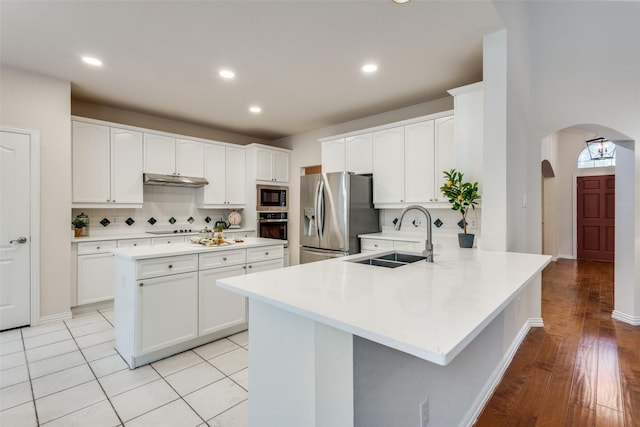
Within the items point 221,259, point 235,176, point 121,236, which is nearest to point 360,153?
point 235,176

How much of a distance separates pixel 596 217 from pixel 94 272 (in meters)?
9.49

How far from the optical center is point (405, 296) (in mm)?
1118

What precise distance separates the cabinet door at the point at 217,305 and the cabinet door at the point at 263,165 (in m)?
2.57

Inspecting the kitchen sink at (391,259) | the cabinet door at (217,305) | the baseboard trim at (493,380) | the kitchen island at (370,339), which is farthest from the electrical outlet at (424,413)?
the cabinet door at (217,305)

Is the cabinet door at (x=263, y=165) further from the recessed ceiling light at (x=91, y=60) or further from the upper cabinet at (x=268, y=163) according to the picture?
the recessed ceiling light at (x=91, y=60)

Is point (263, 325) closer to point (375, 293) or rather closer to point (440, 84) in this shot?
point (375, 293)

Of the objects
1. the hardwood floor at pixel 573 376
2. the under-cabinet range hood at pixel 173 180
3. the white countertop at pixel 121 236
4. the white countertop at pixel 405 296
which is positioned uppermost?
the under-cabinet range hood at pixel 173 180

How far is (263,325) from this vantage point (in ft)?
4.44

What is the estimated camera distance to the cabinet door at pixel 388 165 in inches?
152

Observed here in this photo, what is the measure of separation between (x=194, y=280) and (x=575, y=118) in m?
4.14

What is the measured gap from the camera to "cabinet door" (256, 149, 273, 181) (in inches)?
204

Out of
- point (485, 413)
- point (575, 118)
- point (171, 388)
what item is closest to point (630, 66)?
point (575, 118)

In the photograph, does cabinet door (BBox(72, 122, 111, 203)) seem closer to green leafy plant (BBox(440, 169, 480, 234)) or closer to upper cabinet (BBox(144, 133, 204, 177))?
upper cabinet (BBox(144, 133, 204, 177))

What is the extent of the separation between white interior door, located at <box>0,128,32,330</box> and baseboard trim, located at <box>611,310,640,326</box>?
6278 millimetres
